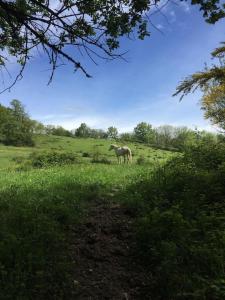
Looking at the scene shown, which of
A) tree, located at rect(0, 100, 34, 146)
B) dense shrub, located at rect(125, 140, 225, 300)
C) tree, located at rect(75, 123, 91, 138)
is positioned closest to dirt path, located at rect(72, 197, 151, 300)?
dense shrub, located at rect(125, 140, 225, 300)

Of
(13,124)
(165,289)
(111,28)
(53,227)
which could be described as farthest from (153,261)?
(13,124)

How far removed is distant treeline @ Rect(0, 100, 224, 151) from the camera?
67875 mm

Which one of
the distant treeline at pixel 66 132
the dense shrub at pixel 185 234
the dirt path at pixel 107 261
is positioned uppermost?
the distant treeline at pixel 66 132

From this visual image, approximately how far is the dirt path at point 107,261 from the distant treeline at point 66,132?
9604 mm

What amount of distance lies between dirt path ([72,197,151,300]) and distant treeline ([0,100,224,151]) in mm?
9604

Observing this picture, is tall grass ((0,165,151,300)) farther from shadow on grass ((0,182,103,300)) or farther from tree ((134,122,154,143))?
tree ((134,122,154,143))

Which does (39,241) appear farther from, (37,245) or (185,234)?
(185,234)

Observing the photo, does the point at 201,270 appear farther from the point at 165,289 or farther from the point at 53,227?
the point at 53,227

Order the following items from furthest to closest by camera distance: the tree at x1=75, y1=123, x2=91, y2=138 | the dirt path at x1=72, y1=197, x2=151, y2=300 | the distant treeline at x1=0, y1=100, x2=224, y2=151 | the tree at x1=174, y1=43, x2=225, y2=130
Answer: the tree at x1=75, y1=123, x2=91, y2=138 → the distant treeline at x1=0, y1=100, x2=224, y2=151 → the tree at x1=174, y1=43, x2=225, y2=130 → the dirt path at x1=72, y1=197, x2=151, y2=300

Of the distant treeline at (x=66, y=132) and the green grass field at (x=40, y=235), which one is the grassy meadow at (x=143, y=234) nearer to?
the green grass field at (x=40, y=235)

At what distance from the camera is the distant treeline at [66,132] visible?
67875mm


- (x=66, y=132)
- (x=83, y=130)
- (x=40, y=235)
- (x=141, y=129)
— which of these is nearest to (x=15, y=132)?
(x=66, y=132)

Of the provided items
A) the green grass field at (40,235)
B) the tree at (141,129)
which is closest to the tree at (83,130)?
the tree at (141,129)

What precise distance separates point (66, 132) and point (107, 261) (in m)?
99.7
